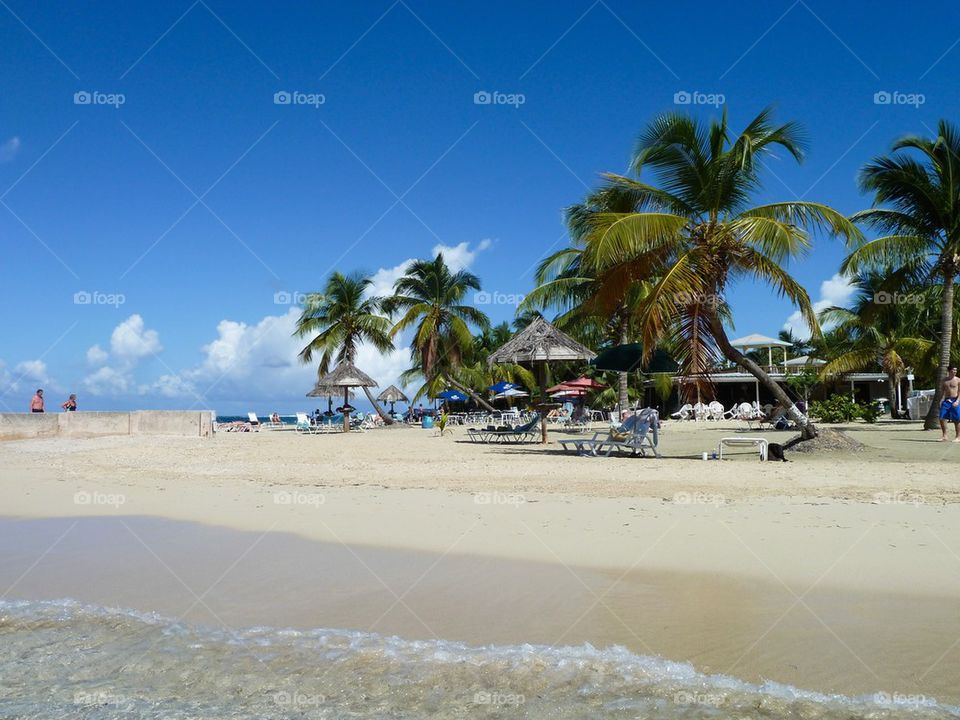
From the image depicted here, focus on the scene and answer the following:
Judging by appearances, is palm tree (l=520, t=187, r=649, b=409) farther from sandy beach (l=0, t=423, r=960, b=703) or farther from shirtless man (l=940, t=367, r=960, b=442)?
sandy beach (l=0, t=423, r=960, b=703)

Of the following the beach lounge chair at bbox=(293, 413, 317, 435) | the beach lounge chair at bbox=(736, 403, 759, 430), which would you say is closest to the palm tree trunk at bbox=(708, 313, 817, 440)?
the beach lounge chair at bbox=(736, 403, 759, 430)

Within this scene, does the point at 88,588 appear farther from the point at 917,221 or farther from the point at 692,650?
the point at 917,221

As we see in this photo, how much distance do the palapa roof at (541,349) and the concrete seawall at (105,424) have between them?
1014cm

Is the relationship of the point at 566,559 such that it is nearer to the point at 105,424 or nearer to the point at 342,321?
the point at 105,424

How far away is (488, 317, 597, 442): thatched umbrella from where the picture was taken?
18.5 meters

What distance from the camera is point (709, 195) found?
13172mm

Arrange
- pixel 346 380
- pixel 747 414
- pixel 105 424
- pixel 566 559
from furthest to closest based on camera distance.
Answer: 1. pixel 346 380
2. pixel 747 414
3. pixel 105 424
4. pixel 566 559

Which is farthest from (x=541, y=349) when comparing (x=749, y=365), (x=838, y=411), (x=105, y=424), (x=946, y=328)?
(x=838, y=411)

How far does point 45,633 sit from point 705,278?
433 inches

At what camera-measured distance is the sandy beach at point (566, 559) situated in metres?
3.97

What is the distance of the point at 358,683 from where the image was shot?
3564 mm

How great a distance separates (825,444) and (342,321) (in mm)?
26684

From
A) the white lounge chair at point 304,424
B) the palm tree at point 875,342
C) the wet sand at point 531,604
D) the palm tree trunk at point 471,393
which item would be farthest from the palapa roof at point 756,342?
the wet sand at point 531,604

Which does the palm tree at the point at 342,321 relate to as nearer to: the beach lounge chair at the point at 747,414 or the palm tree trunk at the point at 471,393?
the palm tree trunk at the point at 471,393
